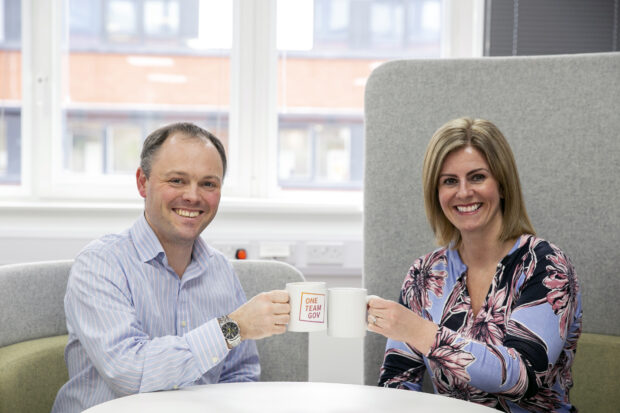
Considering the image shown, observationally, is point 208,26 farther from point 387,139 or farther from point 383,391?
point 383,391

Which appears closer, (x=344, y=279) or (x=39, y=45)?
(x=344, y=279)

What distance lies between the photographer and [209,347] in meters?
1.24

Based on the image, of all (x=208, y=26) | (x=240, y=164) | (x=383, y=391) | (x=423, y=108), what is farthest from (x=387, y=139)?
(x=208, y=26)

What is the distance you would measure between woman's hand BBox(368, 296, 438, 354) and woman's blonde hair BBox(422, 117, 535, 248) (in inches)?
17.1

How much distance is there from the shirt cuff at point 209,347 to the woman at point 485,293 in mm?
369

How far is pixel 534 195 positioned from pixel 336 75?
4.56 ft

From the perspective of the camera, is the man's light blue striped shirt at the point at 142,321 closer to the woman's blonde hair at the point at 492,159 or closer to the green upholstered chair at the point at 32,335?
the green upholstered chair at the point at 32,335

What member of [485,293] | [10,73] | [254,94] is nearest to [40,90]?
[10,73]

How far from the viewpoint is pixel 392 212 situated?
1.89m

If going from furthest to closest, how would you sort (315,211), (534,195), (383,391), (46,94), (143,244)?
(46,94)
(315,211)
(534,195)
(143,244)
(383,391)

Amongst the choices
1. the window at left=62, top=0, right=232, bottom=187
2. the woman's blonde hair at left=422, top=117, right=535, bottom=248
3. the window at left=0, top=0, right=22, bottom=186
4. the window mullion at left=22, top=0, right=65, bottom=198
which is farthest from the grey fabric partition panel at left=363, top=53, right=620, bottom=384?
the window at left=0, top=0, right=22, bottom=186

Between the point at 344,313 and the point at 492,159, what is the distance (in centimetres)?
68

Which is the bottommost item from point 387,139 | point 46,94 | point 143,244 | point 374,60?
point 143,244

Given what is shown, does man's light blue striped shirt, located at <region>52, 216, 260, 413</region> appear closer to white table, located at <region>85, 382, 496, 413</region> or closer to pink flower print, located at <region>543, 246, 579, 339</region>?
white table, located at <region>85, 382, 496, 413</region>
